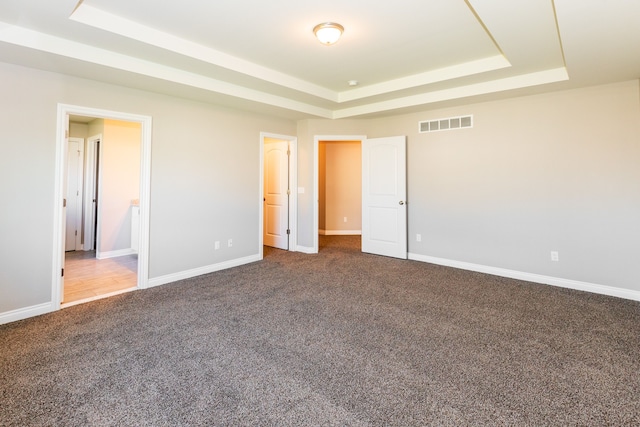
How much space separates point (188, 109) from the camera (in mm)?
4078

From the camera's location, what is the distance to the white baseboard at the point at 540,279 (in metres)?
3.47

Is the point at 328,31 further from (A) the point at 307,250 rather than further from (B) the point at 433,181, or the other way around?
(A) the point at 307,250

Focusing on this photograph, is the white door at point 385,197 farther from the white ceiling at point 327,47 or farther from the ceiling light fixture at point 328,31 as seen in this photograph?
the ceiling light fixture at point 328,31

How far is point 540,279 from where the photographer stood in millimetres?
3959

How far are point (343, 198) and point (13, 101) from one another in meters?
6.03

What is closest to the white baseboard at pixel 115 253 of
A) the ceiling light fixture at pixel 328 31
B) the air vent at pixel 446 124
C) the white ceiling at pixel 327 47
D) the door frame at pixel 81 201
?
the door frame at pixel 81 201

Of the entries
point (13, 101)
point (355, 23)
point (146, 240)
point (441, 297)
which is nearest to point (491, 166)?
Answer: point (441, 297)

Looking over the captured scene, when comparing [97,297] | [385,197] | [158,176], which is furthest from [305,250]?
[97,297]

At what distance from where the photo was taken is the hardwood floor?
3.55 m

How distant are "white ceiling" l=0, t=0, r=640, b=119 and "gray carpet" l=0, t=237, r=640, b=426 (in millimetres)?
2457

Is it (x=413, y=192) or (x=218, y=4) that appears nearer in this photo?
(x=218, y=4)

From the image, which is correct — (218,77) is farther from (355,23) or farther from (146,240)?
(146,240)

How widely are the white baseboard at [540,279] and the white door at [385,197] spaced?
55 centimetres

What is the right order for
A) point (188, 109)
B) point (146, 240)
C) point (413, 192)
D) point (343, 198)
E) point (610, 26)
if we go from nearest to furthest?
point (610, 26), point (146, 240), point (188, 109), point (413, 192), point (343, 198)
